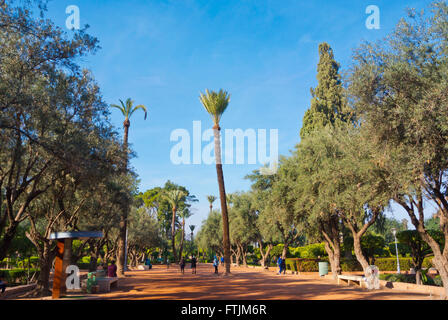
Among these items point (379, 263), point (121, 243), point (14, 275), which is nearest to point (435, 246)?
point (121, 243)

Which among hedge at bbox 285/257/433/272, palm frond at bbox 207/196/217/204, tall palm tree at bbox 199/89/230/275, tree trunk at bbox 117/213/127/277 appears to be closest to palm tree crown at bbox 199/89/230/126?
tall palm tree at bbox 199/89/230/275

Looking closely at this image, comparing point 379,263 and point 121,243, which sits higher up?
point 121,243

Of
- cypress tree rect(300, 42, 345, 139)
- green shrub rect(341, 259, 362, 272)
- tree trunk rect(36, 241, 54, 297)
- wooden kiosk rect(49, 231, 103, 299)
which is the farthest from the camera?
cypress tree rect(300, 42, 345, 139)

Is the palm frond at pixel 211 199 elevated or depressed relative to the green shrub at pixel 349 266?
elevated

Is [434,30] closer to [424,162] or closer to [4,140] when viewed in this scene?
[424,162]

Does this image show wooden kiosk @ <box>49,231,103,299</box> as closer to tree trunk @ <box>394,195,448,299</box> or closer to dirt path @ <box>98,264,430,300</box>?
dirt path @ <box>98,264,430,300</box>

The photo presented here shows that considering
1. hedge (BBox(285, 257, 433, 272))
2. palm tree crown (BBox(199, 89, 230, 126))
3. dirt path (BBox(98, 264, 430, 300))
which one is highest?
palm tree crown (BBox(199, 89, 230, 126))

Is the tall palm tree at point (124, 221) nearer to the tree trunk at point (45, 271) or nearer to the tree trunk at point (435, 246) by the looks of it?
the tree trunk at point (45, 271)

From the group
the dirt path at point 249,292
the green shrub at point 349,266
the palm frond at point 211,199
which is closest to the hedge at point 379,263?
the green shrub at point 349,266

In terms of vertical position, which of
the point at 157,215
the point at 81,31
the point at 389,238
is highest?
the point at 81,31

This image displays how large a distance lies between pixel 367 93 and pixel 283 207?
44.5 ft

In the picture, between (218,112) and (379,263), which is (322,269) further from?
(218,112)

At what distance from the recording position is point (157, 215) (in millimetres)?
85812
